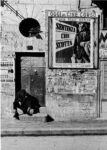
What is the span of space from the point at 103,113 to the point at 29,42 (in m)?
3.84

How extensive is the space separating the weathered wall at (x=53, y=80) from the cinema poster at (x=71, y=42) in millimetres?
243

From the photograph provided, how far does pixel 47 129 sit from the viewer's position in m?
12.5

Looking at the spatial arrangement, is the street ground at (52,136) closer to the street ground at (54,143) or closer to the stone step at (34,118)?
the street ground at (54,143)

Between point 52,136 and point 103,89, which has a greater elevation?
point 103,89

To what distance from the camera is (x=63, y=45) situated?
49.5 feet

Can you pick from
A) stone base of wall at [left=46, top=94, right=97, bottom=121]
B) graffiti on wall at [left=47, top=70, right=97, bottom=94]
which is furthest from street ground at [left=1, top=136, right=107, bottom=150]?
graffiti on wall at [left=47, top=70, right=97, bottom=94]

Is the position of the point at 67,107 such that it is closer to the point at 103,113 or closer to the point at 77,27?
the point at 103,113

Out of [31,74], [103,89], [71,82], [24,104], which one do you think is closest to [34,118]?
[24,104]

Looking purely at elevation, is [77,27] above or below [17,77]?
above

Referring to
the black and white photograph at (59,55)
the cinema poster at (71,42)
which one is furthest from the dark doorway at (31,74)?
the cinema poster at (71,42)

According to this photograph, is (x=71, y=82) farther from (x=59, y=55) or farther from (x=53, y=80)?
(x=59, y=55)

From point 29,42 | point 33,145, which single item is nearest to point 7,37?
point 29,42

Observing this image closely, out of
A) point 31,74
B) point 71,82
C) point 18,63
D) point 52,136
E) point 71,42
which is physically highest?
point 71,42

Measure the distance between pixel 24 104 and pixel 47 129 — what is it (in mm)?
3099
